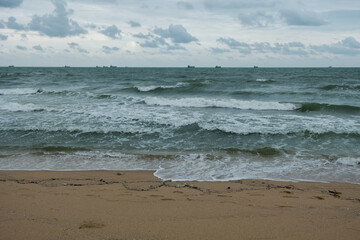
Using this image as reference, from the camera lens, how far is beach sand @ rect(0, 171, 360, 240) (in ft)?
11.9

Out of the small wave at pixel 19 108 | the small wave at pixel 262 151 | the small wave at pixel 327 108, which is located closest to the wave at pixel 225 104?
the small wave at pixel 327 108

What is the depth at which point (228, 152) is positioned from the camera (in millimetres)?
8727

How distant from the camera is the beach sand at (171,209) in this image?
143 inches

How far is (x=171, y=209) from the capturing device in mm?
4430

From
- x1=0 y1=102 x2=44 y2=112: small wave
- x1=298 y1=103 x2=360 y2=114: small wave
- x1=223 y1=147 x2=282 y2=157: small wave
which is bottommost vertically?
x1=223 y1=147 x2=282 y2=157: small wave

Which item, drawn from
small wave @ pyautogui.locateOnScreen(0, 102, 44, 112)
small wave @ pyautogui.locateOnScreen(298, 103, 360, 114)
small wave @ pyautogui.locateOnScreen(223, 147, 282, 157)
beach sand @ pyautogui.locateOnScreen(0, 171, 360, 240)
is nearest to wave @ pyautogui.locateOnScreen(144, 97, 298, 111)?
small wave @ pyautogui.locateOnScreen(298, 103, 360, 114)

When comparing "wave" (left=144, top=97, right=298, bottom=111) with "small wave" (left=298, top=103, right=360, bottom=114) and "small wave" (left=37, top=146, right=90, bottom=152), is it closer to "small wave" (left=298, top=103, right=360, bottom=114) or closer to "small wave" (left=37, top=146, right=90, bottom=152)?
"small wave" (left=298, top=103, right=360, bottom=114)

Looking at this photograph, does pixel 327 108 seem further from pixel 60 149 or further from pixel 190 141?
pixel 60 149

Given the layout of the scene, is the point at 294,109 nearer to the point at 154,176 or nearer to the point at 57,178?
the point at 154,176

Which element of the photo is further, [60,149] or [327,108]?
[327,108]

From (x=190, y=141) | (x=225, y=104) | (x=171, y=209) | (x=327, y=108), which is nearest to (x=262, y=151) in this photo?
(x=190, y=141)

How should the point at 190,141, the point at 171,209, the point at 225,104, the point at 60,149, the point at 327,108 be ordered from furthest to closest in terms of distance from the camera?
the point at 225,104
the point at 327,108
the point at 190,141
the point at 60,149
the point at 171,209

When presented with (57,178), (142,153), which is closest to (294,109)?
(142,153)

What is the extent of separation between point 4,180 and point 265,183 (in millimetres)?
5621
